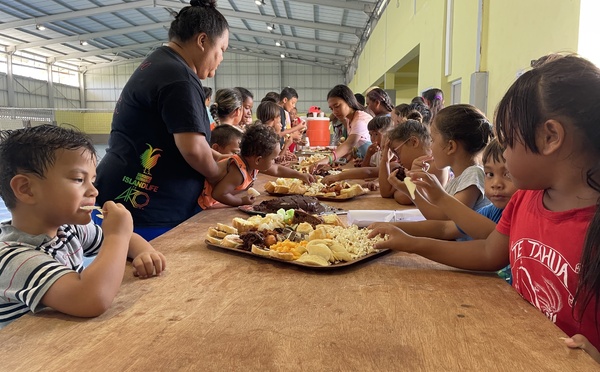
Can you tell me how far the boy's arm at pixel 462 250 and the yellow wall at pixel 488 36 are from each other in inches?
94.4

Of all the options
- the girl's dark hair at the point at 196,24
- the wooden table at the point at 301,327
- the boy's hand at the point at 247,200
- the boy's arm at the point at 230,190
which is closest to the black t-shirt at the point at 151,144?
the girl's dark hair at the point at 196,24

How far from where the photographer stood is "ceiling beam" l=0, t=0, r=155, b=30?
44.2 ft

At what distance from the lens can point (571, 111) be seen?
1.01m

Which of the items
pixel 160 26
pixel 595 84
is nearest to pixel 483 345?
pixel 595 84

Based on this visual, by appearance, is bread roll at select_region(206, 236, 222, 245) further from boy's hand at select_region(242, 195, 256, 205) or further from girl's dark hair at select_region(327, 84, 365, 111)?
girl's dark hair at select_region(327, 84, 365, 111)

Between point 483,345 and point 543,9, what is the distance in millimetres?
3495

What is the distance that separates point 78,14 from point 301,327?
1510 centimetres

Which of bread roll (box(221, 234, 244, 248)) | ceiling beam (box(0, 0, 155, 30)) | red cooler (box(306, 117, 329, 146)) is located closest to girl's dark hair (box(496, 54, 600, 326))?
bread roll (box(221, 234, 244, 248))

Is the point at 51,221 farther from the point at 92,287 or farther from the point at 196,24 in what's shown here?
the point at 196,24

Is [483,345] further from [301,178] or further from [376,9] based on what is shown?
[376,9]

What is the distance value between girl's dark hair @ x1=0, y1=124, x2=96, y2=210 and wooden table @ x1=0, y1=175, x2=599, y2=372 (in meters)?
0.34

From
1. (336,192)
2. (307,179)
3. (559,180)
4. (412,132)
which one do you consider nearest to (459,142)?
(412,132)

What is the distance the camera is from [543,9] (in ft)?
11.5

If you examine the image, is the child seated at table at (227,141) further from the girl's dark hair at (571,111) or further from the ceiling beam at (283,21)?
the ceiling beam at (283,21)
